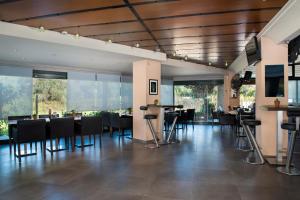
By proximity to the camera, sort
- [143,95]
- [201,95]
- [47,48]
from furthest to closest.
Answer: [201,95] → [143,95] → [47,48]

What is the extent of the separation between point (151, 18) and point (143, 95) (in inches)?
135

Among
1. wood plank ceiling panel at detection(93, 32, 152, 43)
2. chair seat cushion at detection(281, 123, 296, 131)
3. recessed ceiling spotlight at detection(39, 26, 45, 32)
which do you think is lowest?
chair seat cushion at detection(281, 123, 296, 131)

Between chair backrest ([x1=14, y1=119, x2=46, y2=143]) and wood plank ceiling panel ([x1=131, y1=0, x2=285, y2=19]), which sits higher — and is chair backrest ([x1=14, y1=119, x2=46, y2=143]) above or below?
below

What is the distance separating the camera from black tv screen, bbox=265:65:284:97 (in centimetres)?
516

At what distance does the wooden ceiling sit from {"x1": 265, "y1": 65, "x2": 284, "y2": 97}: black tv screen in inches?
35.3

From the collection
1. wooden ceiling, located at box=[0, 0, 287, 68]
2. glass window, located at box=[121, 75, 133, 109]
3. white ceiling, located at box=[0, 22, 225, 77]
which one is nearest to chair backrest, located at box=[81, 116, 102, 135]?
white ceiling, located at box=[0, 22, 225, 77]

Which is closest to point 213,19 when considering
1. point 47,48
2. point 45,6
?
point 45,6

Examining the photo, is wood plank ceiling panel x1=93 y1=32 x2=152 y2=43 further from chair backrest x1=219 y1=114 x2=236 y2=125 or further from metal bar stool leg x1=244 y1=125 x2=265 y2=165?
chair backrest x1=219 y1=114 x2=236 y2=125

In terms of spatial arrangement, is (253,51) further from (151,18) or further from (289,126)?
(151,18)

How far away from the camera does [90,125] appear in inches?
257

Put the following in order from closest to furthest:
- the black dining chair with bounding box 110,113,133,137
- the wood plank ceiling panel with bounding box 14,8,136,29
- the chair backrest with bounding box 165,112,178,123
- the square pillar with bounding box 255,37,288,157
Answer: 1. the wood plank ceiling panel with bounding box 14,8,136,29
2. the square pillar with bounding box 255,37,288,157
3. the black dining chair with bounding box 110,113,133,137
4. the chair backrest with bounding box 165,112,178,123

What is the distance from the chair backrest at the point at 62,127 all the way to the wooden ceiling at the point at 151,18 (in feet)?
7.20

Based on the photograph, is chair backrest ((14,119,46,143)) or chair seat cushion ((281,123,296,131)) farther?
chair backrest ((14,119,46,143))

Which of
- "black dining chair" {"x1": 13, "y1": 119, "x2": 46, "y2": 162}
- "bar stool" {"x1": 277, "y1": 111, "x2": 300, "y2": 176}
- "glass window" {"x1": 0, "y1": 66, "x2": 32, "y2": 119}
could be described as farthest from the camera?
"glass window" {"x1": 0, "y1": 66, "x2": 32, "y2": 119}
